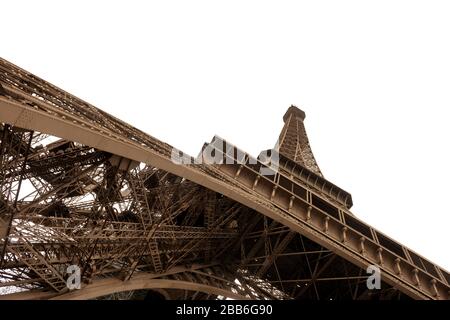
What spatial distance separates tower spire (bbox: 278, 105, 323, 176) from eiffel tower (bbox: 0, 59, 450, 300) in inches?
701

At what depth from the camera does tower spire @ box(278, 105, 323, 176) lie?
133 ft

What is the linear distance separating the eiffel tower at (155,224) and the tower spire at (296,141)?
58.4ft

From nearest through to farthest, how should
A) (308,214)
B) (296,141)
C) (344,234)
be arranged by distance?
1. (308,214)
2. (344,234)
3. (296,141)

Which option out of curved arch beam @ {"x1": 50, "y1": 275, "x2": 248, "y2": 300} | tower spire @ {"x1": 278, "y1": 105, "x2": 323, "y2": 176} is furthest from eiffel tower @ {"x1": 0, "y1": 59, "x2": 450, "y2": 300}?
tower spire @ {"x1": 278, "y1": 105, "x2": 323, "y2": 176}

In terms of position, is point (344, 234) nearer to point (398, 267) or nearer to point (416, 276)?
point (398, 267)

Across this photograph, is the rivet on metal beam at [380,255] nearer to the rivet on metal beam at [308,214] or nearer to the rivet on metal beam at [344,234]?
the rivet on metal beam at [344,234]

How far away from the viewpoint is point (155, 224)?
15.1 m

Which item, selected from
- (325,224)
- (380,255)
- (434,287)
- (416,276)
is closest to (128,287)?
(325,224)

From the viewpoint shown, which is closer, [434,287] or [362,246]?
[362,246]

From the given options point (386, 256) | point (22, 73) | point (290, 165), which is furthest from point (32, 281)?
point (290, 165)

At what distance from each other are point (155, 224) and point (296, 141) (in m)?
29.8

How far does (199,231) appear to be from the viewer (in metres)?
18.5
